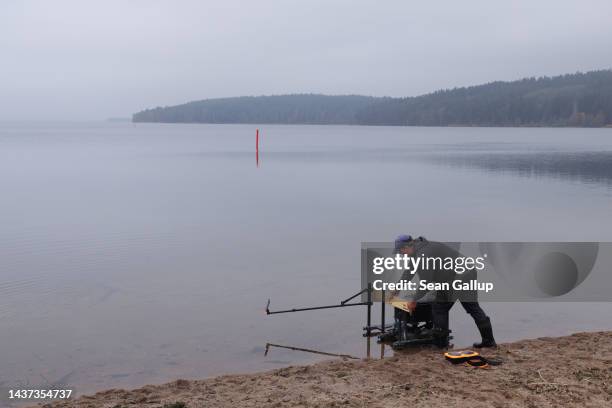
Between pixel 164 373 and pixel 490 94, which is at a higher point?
pixel 490 94

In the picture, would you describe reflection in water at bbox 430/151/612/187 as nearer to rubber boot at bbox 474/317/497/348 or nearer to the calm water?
the calm water

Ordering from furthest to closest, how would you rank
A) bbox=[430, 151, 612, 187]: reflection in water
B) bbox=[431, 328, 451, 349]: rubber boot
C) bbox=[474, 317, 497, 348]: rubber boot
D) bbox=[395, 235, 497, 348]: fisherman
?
bbox=[430, 151, 612, 187]: reflection in water
bbox=[431, 328, 451, 349]: rubber boot
bbox=[474, 317, 497, 348]: rubber boot
bbox=[395, 235, 497, 348]: fisherman

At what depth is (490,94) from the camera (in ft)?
655

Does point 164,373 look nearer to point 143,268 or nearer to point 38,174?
point 143,268

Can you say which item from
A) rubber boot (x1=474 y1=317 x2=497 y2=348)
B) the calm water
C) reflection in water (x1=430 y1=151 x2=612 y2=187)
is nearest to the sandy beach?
rubber boot (x1=474 y1=317 x2=497 y2=348)

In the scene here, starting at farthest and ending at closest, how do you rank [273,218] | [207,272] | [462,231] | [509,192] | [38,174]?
[38,174] < [509,192] < [273,218] < [462,231] < [207,272]

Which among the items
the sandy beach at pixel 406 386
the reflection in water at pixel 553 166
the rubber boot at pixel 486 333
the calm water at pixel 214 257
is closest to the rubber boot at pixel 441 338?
the sandy beach at pixel 406 386

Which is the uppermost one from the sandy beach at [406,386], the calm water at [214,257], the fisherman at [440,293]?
the fisherman at [440,293]

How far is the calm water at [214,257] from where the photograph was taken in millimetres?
8680

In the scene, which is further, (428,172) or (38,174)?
(428,172)

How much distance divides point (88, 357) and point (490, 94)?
205m

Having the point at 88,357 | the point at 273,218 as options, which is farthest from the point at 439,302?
the point at 273,218

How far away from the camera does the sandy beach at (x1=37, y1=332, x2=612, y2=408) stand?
19.7ft

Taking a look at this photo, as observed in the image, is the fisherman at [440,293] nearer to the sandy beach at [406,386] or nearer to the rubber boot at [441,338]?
the rubber boot at [441,338]
